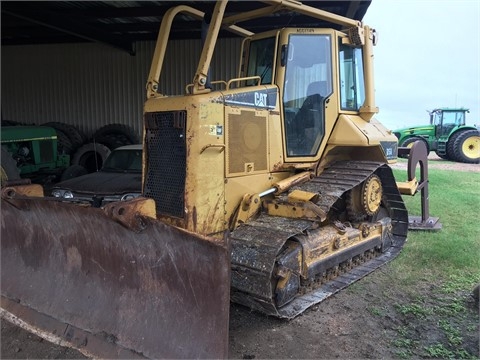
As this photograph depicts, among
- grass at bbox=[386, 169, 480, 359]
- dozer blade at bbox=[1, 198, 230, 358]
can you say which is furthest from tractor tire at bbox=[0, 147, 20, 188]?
grass at bbox=[386, 169, 480, 359]

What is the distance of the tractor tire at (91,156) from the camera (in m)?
12.4

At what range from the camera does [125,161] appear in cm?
867

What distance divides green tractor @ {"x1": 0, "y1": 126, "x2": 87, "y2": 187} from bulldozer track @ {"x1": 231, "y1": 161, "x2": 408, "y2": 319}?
23.5ft

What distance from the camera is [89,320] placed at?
359 centimetres

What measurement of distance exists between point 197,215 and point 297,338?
1358 millimetres

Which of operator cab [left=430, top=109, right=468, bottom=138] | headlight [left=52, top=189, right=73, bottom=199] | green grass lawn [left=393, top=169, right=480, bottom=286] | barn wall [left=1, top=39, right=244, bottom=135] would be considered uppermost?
barn wall [left=1, top=39, right=244, bottom=135]

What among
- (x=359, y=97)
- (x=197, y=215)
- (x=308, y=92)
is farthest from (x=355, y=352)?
(x=359, y=97)

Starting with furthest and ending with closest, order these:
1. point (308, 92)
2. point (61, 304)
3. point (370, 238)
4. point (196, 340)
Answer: point (370, 238) < point (308, 92) < point (61, 304) < point (196, 340)

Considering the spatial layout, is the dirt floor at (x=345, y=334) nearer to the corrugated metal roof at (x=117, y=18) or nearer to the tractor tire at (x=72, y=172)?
the corrugated metal roof at (x=117, y=18)

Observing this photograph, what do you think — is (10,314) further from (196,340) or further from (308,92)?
(308,92)

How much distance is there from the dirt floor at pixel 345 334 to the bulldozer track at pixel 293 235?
18cm

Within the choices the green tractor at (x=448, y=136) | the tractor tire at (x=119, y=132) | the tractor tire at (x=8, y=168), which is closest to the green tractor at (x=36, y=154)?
the tractor tire at (x=8, y=168)

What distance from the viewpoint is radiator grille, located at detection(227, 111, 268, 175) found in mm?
4301

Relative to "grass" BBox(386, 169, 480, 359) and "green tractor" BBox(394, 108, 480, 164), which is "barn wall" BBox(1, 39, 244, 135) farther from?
"green tractor" BBox(394, 108, 480, 164)
